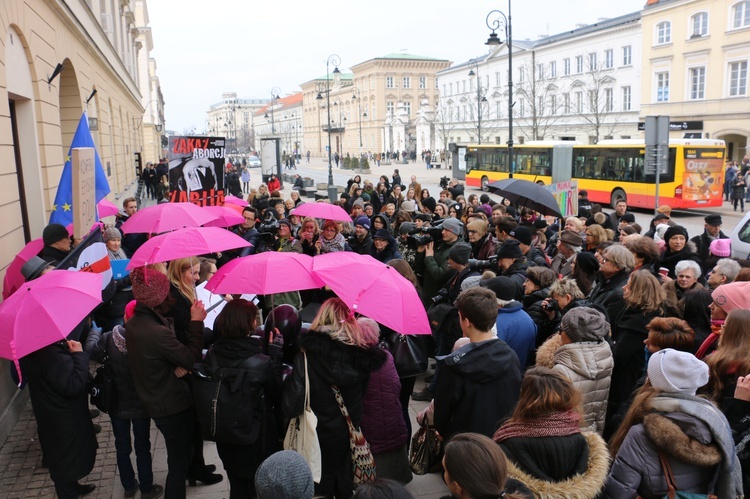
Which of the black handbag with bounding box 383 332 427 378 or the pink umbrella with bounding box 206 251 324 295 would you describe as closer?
the pink umbrella with bounding box 206 251 324 295

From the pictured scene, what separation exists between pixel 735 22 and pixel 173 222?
4332cm

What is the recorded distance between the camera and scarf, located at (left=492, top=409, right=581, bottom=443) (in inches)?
122

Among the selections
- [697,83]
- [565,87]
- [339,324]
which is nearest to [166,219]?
[339,324]

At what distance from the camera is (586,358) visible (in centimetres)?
421

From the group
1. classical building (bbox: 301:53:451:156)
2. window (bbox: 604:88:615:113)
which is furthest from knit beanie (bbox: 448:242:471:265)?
classical building (bbox: 301:53:451:156)

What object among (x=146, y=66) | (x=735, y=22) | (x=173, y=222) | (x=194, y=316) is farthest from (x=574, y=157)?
(x=146, y=66)

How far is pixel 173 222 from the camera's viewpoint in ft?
24.8

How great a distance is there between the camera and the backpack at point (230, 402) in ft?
13.3

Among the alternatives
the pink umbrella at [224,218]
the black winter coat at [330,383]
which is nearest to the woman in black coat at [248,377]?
the black winter coat at [330,383]

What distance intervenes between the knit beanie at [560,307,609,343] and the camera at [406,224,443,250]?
3.05 meters

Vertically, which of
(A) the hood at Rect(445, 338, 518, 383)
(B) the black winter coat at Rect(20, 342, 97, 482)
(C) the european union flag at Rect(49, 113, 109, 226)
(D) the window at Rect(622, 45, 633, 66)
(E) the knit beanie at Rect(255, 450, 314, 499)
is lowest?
(B) the black winter coat at Rect(20, 342, 97, 482)

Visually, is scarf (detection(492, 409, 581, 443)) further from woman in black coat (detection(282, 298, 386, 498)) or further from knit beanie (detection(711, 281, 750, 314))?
knit beanie (detection(711, 281, 750, 314))

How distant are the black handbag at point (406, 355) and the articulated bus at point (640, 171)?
53.7 ft

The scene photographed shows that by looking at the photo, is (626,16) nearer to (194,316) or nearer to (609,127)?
(609,127)
